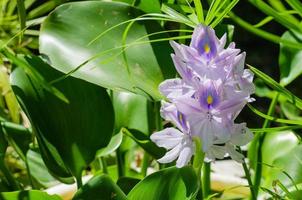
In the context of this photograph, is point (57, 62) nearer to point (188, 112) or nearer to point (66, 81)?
point (66, 81)

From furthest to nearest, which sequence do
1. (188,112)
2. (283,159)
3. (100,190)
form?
(283,159), (100,190), (188,112)

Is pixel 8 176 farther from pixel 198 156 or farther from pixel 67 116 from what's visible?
pixel 198 156

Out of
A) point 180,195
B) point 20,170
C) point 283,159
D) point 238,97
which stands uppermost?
point 238,97

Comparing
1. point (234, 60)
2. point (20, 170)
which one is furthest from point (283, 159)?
point (20, 170)

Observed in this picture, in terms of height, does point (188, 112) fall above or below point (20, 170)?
above

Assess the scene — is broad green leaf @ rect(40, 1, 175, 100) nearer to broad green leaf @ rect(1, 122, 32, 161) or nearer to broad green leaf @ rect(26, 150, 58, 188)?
broad green leaf @ rect(1, 122, 32, 161)

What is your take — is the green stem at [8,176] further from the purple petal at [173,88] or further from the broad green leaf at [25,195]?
the purple petal at [173,88]

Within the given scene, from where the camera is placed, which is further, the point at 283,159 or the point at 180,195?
the point at 283,159
